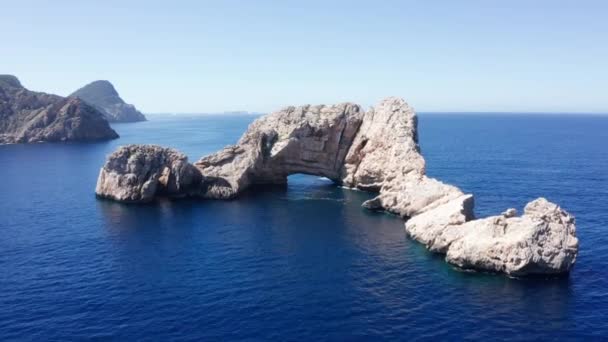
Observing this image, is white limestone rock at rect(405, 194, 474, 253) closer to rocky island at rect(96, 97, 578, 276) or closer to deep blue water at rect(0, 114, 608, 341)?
rocky island at rect(96, 97, 578, 276)

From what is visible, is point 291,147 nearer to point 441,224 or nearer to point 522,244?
point 441,224

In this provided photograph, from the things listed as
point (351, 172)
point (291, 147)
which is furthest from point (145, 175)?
point (351, 172)

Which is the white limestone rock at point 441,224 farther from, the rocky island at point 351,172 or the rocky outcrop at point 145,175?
the rocky outcrop at point 145,175

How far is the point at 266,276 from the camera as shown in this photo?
60.7 metres

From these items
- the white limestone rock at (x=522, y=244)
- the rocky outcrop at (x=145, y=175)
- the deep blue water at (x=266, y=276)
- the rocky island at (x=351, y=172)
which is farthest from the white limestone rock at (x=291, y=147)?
the white limestone rock at (x=522, y=244)

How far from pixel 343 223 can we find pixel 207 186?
35404mm

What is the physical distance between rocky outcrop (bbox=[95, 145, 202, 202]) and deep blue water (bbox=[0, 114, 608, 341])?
3872mm

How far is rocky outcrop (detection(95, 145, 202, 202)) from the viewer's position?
328 feet

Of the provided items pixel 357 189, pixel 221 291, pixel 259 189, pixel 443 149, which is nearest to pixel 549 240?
pixel 221 291

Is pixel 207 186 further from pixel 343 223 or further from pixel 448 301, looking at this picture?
pixel 448 301

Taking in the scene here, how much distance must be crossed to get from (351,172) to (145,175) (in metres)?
45.5

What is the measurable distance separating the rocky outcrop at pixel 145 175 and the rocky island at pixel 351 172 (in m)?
0.20

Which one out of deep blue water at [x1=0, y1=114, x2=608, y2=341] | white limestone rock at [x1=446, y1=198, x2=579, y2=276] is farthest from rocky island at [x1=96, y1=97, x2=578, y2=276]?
deep blue water at [x1=0, y1=114, x2=608, y2=341]

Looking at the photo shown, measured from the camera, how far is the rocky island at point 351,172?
208 ft
